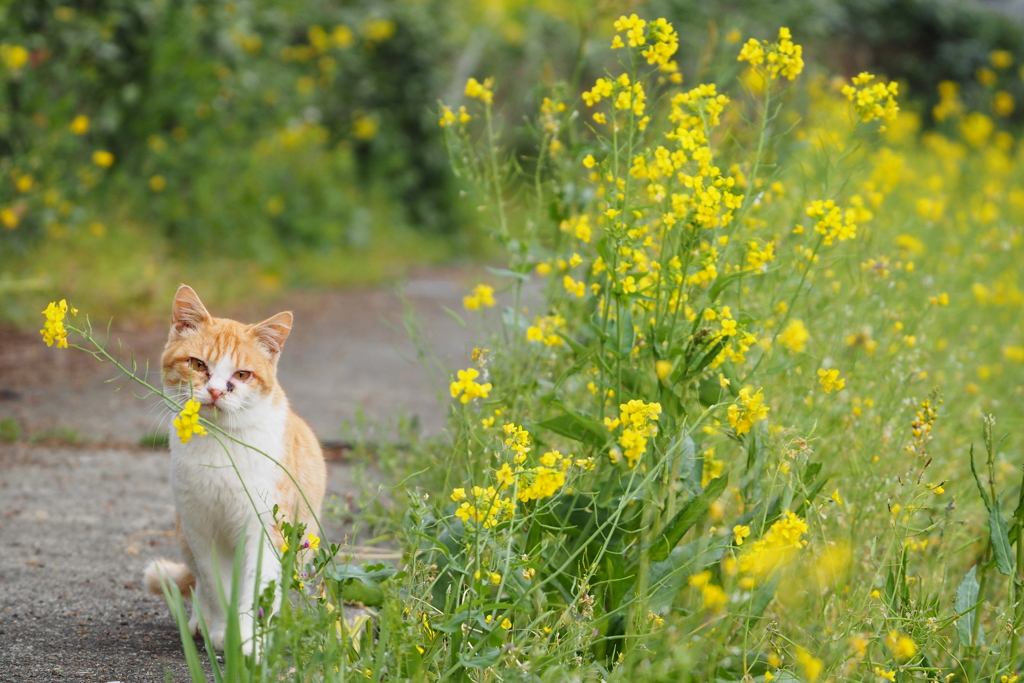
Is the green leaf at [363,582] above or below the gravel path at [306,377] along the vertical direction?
above

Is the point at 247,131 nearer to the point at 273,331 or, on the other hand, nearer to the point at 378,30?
the point at 378,30


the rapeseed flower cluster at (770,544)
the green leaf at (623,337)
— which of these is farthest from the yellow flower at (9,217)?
the rapeseed flower cluster at (770,544)

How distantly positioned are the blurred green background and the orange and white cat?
1.46m

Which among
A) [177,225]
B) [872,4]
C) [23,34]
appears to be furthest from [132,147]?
[872,4]

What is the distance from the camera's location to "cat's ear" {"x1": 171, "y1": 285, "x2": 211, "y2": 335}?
7.76 ft

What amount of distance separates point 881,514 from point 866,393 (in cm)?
70

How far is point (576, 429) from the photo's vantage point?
2180 millimetres

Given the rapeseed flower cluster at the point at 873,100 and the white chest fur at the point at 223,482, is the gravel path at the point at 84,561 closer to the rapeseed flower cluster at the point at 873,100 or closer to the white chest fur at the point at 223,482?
the white chest fur at the point at 223,482

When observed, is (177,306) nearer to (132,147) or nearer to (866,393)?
(866,393)

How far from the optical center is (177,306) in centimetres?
237

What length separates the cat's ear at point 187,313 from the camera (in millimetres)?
2365

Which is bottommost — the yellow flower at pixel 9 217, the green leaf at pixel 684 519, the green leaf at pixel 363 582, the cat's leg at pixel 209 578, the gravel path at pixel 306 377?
the gravel path at pixel 306 377

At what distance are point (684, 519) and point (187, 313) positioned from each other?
4.28 ft

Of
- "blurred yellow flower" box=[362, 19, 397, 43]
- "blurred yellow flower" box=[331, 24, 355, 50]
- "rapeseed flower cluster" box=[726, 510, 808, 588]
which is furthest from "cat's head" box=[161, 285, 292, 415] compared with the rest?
"blurred yellow flower" box=[362, 19, 397, 43]
